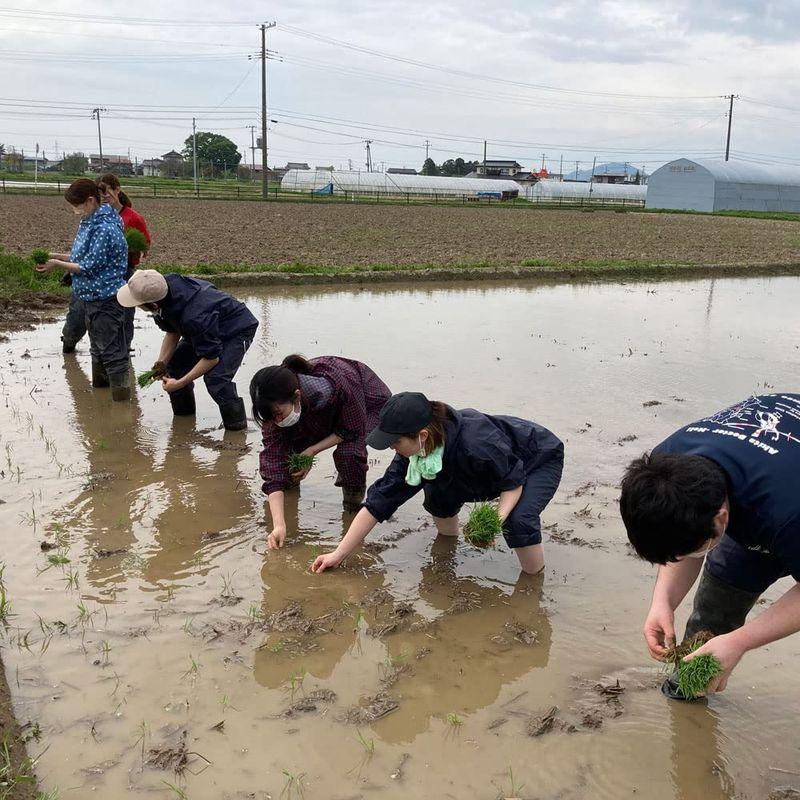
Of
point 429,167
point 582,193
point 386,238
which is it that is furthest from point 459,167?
point 386,238

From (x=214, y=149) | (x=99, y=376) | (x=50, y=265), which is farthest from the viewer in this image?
(x=214, y=149)

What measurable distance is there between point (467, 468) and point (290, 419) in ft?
3.19

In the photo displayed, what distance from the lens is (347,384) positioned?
461 centimetres

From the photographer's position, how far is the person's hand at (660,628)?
104 inches

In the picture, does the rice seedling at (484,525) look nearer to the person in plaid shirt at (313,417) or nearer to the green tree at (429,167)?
the person in plaid shirt at (313,417)

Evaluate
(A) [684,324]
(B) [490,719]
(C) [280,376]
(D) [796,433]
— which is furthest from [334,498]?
(A) [684,324]

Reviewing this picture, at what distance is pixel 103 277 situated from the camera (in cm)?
669

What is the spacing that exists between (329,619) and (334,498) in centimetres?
145

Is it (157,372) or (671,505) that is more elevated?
(671,505)

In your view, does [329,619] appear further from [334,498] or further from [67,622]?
[334,498]

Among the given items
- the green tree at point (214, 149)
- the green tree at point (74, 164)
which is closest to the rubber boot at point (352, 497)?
the green tree at point (74, 164)

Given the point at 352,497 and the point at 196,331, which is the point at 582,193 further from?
the point at 352,497

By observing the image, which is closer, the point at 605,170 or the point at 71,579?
the point at 71,579

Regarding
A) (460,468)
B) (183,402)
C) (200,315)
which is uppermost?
(200,315)
